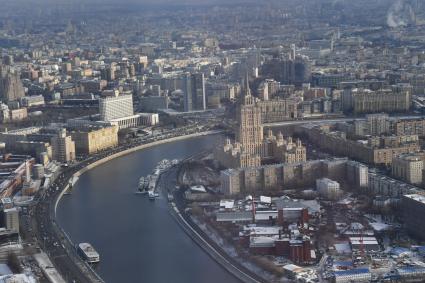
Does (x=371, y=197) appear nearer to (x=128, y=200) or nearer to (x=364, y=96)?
(x=128, y=200)

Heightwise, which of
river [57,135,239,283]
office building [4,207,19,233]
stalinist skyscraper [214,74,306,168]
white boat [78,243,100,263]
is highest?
stalinist skyscraper [214,74,306,168]

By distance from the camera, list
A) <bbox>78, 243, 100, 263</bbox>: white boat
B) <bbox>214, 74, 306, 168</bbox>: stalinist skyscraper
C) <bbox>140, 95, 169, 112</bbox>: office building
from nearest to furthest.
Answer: <bbox>78, 243, 100, 263</bbox>: white boat → <bbox>214, 74, 306, 168</bbox>: stalinist skyscraper → <bbox>140, 95, 169, 112</bbox>: office building

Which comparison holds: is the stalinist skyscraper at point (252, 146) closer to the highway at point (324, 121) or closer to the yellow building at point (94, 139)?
the highway at point (324, 121)

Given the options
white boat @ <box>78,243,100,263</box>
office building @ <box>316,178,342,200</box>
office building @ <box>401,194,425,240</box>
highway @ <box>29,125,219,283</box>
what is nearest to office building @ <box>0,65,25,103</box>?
highway @ <box>29,125,219,283</box>

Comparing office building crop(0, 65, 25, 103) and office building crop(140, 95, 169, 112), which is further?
office building crop(0, 65, 25, 103)

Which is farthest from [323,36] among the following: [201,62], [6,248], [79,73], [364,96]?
[6,248]

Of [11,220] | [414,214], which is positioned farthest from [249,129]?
[11,220]

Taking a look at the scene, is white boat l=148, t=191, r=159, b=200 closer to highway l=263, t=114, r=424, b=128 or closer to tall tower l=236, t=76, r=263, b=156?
tall tower l=236, t=76, r=263, b=156

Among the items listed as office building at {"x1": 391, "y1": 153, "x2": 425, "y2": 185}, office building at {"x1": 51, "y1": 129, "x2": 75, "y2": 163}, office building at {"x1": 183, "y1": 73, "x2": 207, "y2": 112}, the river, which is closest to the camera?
the river
